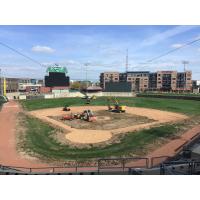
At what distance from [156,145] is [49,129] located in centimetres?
1494

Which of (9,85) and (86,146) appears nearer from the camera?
(86,146)

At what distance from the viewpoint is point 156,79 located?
497ft

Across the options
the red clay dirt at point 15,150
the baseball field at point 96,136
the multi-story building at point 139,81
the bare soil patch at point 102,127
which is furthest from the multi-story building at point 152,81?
the red clay dirt at point 15,150

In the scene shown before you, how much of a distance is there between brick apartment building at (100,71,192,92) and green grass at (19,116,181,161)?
363 feet

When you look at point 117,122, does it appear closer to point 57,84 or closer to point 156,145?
point 156,145

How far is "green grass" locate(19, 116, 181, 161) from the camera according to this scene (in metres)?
22.7

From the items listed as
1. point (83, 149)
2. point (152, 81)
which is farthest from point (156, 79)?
point (83, 149)

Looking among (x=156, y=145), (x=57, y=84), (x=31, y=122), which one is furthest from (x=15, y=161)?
(x=57, y=84)

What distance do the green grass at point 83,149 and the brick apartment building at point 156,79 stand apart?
111m

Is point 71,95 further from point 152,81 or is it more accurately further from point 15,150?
point 152,81

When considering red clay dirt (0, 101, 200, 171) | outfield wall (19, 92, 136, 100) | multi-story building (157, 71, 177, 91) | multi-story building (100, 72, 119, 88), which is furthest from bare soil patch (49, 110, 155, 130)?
multi-story building (100, 72, 119, 88)

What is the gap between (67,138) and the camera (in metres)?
28.1

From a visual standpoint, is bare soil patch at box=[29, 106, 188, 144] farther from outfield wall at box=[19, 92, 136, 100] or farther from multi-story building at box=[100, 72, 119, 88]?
multi-story building at box=[100, 72, 119, 88]

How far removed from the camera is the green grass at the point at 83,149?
74.5 feet
